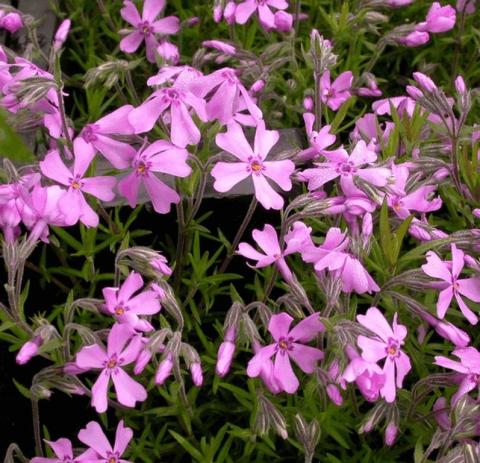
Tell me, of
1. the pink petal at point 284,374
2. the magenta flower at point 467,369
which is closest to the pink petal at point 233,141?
the pink petal at point 284,374

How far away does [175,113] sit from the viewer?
1538 millimetres

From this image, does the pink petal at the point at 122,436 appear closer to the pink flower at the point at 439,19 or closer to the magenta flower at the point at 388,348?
the magenta flower at the point at 388,348

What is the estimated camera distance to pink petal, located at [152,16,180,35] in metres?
2.40

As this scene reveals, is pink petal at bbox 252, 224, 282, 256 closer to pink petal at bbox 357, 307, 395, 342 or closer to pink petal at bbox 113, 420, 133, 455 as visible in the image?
pink petal at bbox 357, 307, 395, 342

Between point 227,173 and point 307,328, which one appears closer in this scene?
point 307,328

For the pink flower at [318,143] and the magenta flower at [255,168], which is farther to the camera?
the pink flower at [318,143]

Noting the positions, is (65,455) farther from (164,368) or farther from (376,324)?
(376,324)

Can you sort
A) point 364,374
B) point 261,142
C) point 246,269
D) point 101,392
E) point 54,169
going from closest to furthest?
point 364,374 < point 101,392 < point 54,169 < point 261,142 < point 246,269

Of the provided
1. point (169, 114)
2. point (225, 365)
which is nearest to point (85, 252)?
point (169, 114)

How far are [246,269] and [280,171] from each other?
0.62m

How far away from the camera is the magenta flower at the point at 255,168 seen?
63.2 inches

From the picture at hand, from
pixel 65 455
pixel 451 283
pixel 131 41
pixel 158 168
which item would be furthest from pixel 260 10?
pixel 65 455

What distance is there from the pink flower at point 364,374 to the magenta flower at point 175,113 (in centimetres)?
50

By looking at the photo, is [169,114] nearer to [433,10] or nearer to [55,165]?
[55,165]
